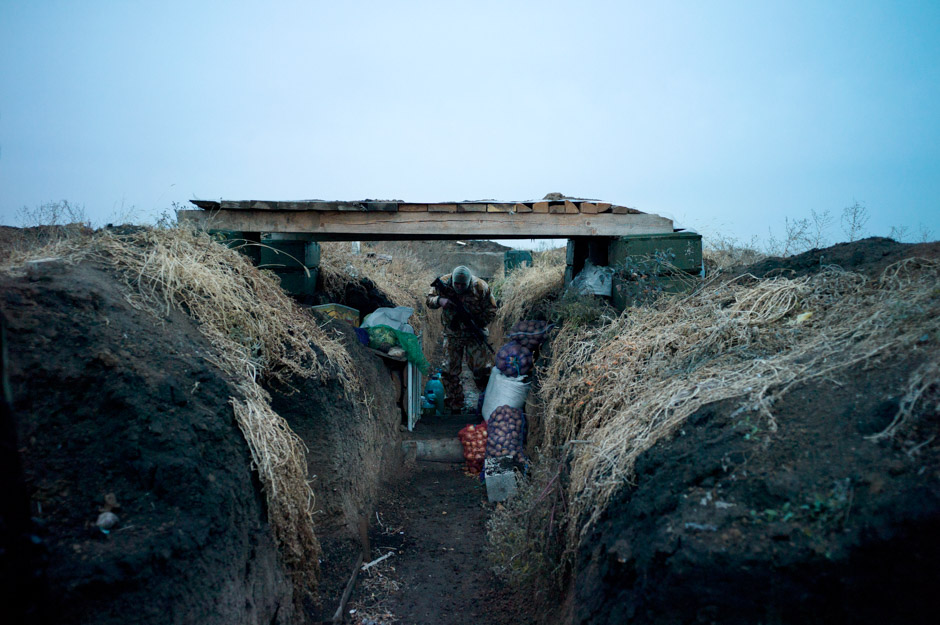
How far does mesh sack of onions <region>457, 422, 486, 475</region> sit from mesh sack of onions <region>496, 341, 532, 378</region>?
76cm

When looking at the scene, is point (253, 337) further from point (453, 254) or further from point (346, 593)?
point (453, 254)

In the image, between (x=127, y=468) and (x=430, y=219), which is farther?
(x=430, y=219)

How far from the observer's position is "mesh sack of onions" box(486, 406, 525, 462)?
18.8 ft

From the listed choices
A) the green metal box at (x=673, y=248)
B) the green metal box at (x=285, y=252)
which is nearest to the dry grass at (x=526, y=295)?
the green metal box at (x=673, y=248)

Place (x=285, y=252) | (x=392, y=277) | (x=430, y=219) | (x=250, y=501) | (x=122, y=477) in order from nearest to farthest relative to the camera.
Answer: (x=122, y=477) → (x=250, y=501) → (x=430, y=219) → (x=285, y=252) → (x=392, y=277)

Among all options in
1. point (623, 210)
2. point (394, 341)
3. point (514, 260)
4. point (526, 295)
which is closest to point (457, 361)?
point (526, 295)

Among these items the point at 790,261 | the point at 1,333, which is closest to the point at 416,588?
the point at 1,333

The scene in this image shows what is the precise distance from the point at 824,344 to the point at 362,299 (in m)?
6.47

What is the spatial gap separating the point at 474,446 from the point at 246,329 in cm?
348

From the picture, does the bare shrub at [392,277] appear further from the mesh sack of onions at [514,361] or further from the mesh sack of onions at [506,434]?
the mesh sack of onions at [506,434]

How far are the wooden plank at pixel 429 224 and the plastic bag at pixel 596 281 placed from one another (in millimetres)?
488

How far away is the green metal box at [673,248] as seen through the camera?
19.4 feet

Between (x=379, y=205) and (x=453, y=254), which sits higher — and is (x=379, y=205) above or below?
below

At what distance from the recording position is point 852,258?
4031 millimetres
